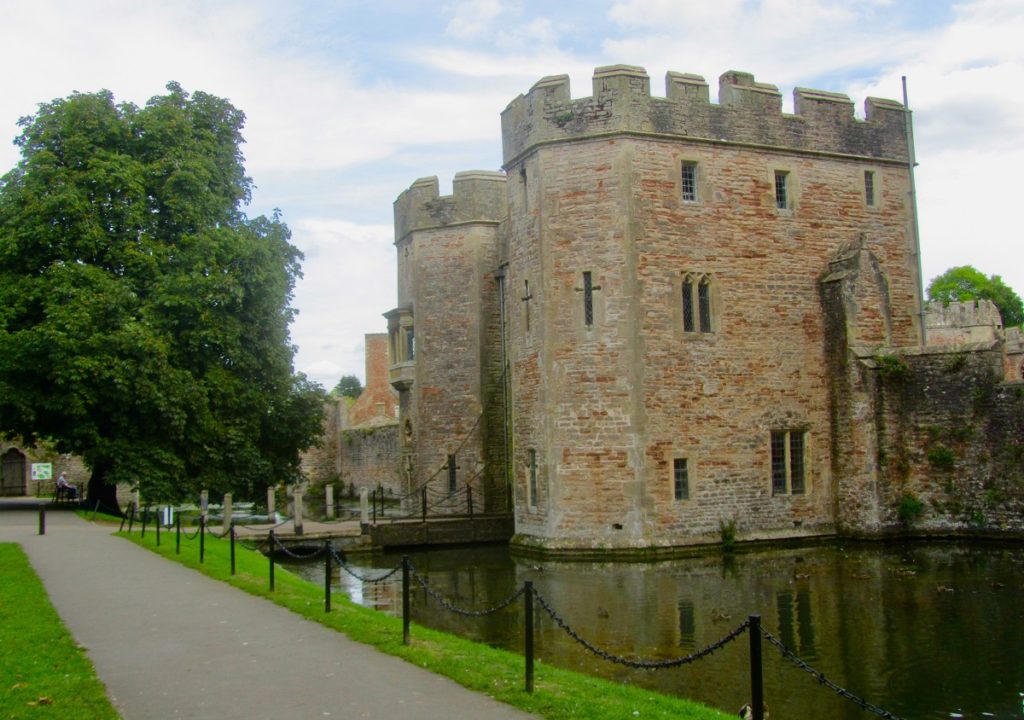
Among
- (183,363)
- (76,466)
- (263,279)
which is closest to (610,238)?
(263,279)

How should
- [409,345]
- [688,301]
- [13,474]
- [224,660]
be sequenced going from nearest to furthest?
[224,660]
[688,301]
[409,345]
[13,474]

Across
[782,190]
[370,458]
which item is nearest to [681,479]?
[782,190]

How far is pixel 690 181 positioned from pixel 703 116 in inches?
60.7

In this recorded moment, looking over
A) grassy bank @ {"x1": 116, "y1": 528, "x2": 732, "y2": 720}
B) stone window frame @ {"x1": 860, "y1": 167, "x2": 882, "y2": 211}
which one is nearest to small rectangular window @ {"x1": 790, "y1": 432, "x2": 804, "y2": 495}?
stone window frame @ {"x1": 860, "y1": 167, "x2": 882, "y2": 211}

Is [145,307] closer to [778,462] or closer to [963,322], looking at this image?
[778,462]

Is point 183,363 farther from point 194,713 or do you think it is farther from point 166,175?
point 194,713

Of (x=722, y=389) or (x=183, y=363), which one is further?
(x=183, y=363)

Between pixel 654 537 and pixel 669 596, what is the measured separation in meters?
5.38

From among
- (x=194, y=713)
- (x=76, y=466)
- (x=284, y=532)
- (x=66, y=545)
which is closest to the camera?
(x=194, y=713)

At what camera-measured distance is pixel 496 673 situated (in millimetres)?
9633

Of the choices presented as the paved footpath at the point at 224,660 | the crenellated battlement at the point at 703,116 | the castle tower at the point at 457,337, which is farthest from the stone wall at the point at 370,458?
the paved footpath at the point at 224,660

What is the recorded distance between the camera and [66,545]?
20.8m

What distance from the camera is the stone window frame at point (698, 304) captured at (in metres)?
23.4

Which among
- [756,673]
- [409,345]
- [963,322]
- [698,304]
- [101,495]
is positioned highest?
[963,322]
